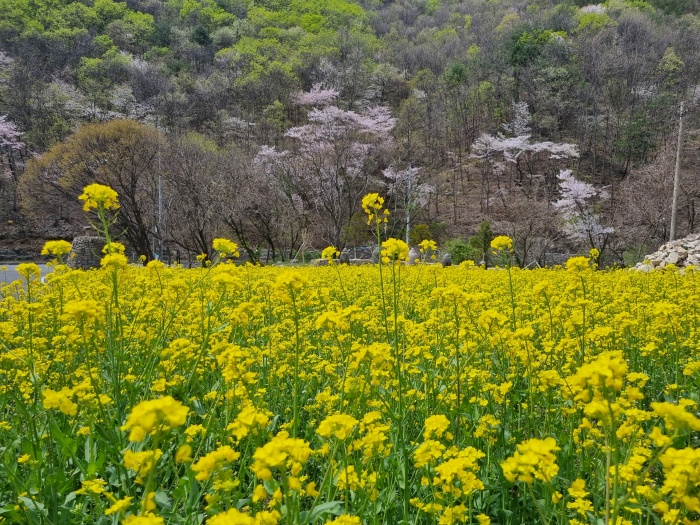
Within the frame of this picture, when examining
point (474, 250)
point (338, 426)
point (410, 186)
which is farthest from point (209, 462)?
point (410, 186)

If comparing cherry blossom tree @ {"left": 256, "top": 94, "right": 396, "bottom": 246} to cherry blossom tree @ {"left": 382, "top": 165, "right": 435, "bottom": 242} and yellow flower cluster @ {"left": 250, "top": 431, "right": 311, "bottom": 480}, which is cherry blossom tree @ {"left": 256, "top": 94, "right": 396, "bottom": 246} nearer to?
cherry blossom tree @ {"left": 382, "top": 165, "right": 435, "bottom": 242}

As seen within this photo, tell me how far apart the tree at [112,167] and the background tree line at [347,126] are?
0.30 ft

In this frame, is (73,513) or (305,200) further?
(305,200)

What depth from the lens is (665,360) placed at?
386cm

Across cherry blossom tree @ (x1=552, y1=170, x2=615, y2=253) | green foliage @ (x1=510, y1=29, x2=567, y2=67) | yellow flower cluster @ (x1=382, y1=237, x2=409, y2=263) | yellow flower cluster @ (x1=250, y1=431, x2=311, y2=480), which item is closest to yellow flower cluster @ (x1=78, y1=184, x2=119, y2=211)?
yellow flower cluster @ (x1=382, y1=237, x2=409, y2=263)

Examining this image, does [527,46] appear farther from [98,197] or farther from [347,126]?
[98,197]

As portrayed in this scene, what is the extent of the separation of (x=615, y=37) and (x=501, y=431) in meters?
47.8

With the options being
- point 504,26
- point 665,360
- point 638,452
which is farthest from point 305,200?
point 504,26

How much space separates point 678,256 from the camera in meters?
11.9

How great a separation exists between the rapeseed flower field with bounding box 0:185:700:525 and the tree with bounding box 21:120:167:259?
17.6 metres

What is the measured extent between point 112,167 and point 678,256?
20.8 metres

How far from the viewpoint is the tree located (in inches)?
784

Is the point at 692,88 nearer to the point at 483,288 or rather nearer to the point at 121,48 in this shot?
the point at 483,288

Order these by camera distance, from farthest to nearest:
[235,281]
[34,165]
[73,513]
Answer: [34,165] < [235,281] < [73,513]
